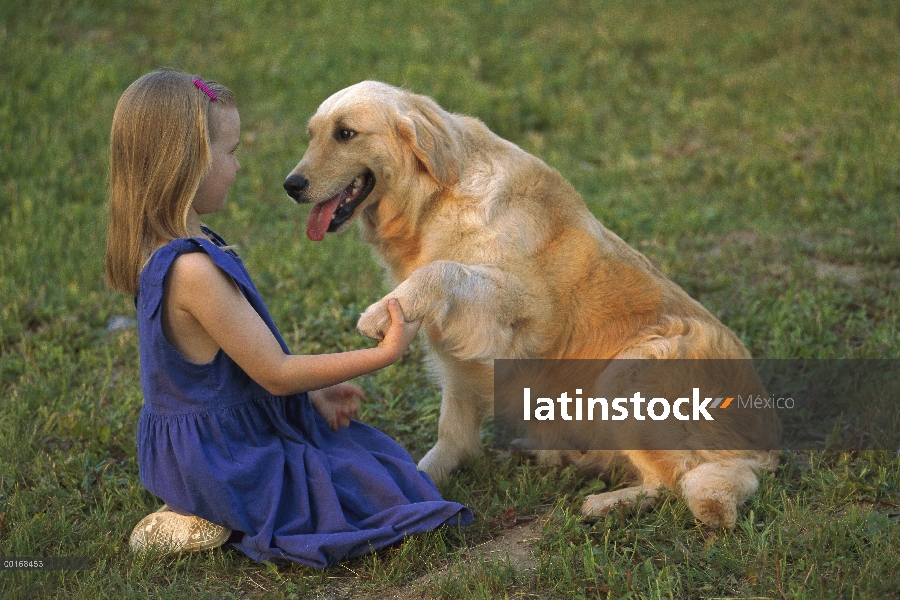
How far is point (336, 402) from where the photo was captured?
3.36 m

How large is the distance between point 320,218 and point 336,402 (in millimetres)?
739

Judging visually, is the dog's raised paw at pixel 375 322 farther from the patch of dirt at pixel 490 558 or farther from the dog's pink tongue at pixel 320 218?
the patch of dirt at pixel 490 558

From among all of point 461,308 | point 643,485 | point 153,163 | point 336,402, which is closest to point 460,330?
point 461,308

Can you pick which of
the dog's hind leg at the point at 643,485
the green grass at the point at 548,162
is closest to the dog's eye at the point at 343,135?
the green grass at the point at 548,162

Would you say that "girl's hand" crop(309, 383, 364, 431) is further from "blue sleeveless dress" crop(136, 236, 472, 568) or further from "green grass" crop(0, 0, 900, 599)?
"green grass" crop(0, 0, 900, 599)

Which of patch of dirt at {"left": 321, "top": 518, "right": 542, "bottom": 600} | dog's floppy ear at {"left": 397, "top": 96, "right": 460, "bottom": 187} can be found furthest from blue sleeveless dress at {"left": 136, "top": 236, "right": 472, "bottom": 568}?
dog's floppy ear at {"left": 397, "top": 96, "right": 460, "bottom": 187}

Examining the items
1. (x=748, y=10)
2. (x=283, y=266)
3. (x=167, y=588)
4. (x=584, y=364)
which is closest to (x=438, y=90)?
(x=283, y=266)

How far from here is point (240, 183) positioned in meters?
7.26

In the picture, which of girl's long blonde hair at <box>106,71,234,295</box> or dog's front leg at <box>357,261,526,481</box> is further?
dog's front leg at <box>357,261,526,481</box>

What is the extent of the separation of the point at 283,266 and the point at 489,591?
335 centimetres

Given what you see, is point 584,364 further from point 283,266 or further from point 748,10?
point 748,10

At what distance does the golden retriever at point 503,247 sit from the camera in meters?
3.38

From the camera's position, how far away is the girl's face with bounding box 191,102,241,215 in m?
2.97

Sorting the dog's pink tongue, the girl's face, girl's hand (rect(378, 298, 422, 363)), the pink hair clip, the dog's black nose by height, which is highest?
the pink hair clip
